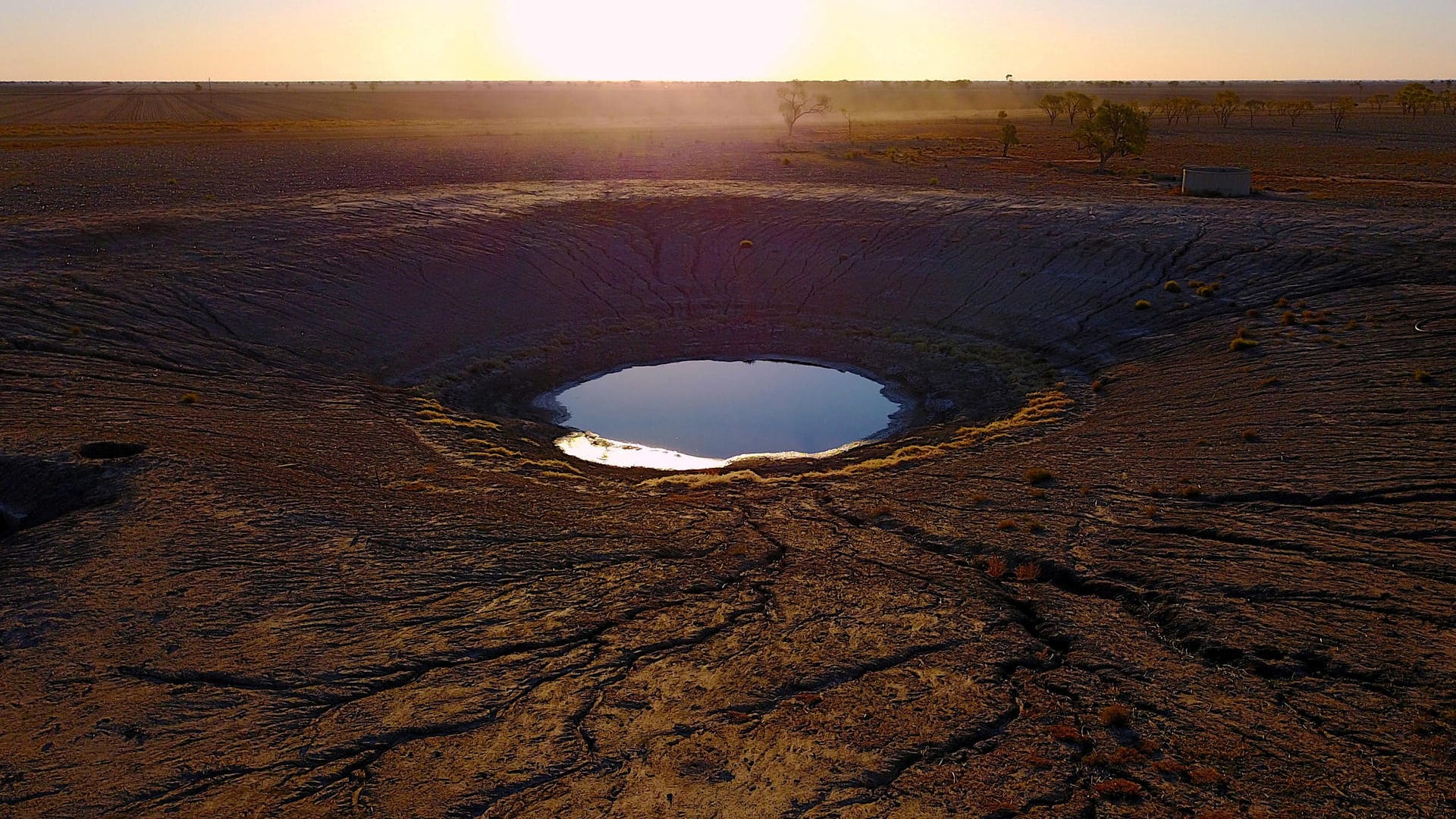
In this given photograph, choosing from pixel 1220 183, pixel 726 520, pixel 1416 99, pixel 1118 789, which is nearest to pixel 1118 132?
pixel 1220 183

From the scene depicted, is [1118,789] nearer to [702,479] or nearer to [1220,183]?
[702,479]

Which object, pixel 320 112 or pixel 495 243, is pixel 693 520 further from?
pixel 320 112

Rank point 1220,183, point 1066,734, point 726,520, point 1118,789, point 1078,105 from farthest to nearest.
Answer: point 1078,105 → point 1220,183 → point 726,520 → point 1066,734 → point 1118,789

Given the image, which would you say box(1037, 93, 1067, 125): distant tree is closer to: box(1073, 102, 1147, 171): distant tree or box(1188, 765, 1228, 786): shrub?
box(1073, 102, 1147, 171): distant tree

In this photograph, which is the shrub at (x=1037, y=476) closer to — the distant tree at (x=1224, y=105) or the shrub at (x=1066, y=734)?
the shrub at (x=1066, y=734)

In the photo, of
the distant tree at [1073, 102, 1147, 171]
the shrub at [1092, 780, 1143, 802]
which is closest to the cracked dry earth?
the shrub at [1092, 780, 1143, 802]

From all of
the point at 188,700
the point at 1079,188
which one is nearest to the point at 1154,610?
the point at 188,700
